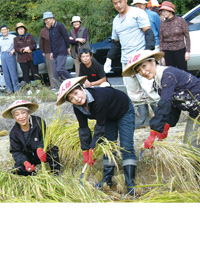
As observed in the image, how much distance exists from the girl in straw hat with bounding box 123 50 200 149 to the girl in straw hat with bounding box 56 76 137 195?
324 millimetres

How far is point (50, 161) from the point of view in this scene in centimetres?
479

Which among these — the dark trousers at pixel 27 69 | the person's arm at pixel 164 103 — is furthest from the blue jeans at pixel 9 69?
the person's arm at pixel 164 103

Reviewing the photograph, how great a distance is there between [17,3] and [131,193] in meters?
13.3

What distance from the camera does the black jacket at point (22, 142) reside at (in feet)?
15.4

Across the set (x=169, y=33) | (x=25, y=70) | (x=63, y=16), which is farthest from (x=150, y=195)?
(x=63, y=16)

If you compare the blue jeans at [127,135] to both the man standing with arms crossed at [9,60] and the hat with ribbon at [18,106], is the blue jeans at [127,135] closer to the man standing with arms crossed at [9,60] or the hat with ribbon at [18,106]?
the hat with ribbon at [18,106]

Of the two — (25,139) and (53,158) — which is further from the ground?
(25,139)

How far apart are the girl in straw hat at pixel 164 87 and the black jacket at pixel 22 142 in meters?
1.24

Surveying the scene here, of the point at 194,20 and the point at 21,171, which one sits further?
the point at 194,20

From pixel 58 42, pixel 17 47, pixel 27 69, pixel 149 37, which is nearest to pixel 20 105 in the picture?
pixel 149 37

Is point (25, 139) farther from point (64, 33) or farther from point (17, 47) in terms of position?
point (17, 47)

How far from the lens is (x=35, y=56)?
8.55 m

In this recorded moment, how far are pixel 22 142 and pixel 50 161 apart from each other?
35cm

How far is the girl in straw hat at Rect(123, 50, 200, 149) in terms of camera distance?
378cm
